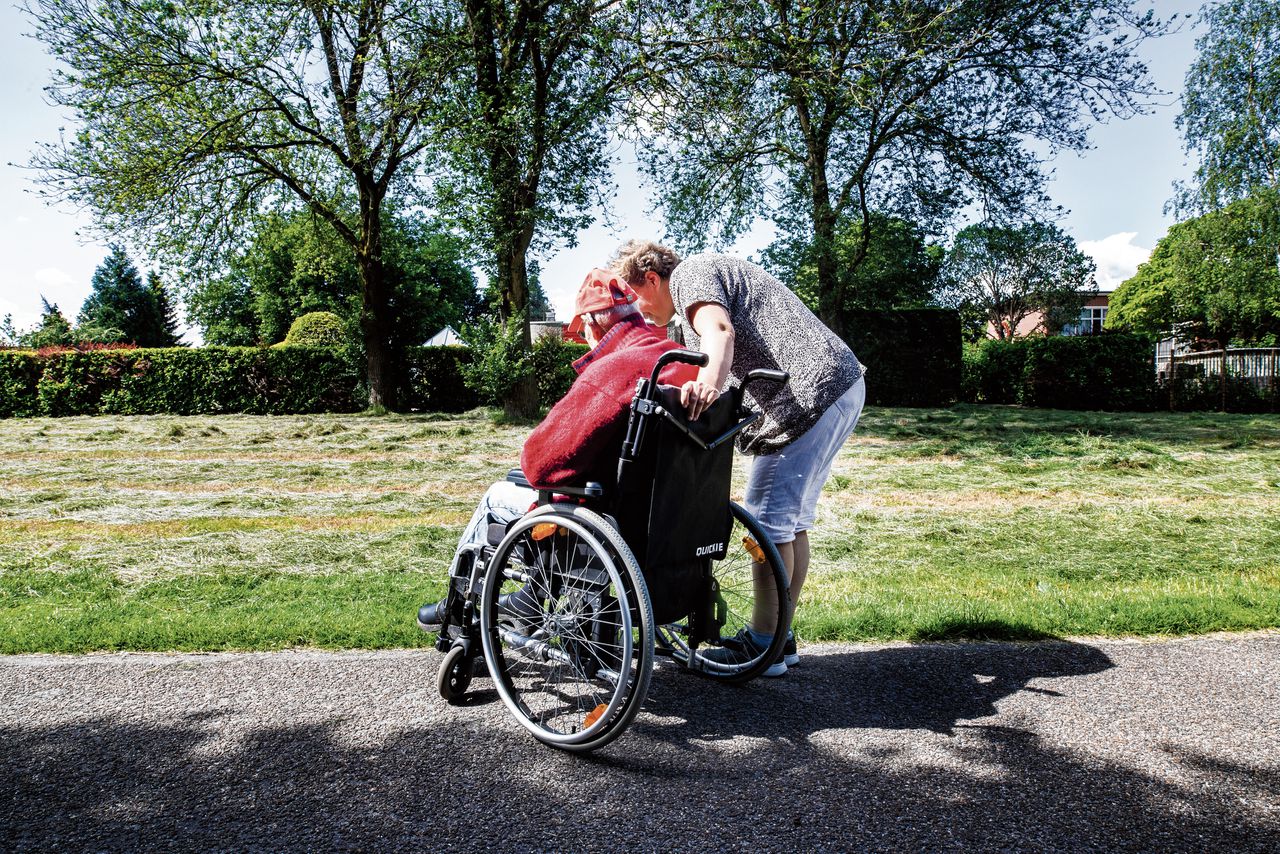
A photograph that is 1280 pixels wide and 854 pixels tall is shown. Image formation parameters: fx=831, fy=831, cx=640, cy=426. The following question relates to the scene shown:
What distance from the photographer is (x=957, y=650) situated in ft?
11.3

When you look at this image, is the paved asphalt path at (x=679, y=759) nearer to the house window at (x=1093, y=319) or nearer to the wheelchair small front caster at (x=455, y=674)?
the wheelchair small front caster at (x=455, y=674)

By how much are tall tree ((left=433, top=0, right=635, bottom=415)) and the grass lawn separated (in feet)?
19.1

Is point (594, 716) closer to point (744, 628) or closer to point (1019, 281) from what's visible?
point (744, 628)

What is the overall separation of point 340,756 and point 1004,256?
188 feet

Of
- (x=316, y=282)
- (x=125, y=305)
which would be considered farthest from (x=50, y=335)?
(x=125, y=305)

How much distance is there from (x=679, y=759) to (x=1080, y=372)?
20671 mm

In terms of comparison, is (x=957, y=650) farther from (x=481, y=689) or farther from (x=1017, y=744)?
(x=481, y=689)

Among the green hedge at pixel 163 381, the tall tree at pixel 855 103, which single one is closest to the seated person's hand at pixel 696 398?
the tall tree at pixel 855 103

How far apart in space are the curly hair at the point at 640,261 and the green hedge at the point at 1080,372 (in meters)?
19.8

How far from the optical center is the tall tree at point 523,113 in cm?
1567

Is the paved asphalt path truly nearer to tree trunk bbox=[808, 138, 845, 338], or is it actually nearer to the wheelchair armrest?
the wheelchair armrest

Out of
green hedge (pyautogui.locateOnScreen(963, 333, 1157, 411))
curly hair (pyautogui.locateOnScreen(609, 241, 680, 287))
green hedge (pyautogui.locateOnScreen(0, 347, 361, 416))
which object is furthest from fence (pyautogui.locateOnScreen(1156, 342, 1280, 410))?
curly hair (pyautogui.locateOnScreen(609, 241, 680, 287))

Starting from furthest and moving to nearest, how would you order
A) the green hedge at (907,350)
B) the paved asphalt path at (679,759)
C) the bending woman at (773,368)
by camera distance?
the green hedge at (907,350)
the bending woman at (773,368)
the paved asphalt path at (679,759)

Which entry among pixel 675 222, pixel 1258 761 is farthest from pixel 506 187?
pixel 1258 761
